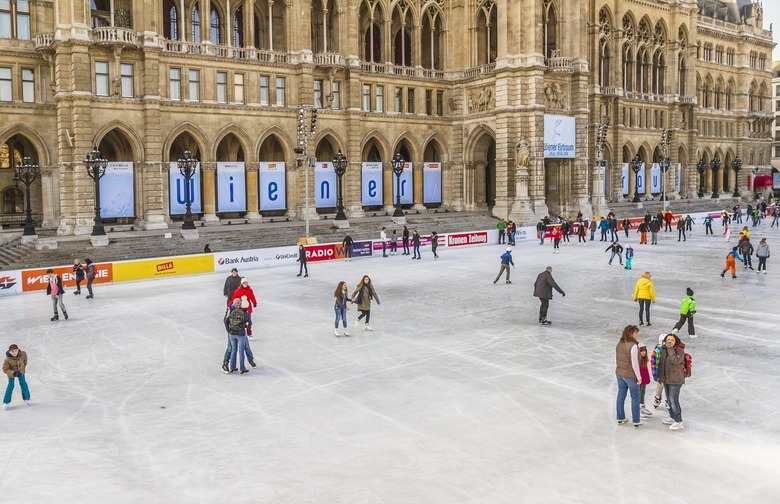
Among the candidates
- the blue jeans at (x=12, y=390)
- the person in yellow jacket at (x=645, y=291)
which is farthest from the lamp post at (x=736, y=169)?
the blue jeans at (x=12, y=390)

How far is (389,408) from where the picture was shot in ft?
40.4

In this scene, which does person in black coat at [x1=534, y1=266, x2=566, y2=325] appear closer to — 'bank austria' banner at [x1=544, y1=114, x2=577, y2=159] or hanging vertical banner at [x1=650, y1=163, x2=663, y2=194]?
'bank austria' banner at [x1=544, y1=114, x2=577, y2=159]

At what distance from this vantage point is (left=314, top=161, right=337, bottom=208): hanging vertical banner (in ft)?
158

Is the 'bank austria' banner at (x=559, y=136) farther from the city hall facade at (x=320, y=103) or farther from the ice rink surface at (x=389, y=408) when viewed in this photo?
the ice rink surface at (x=389, y=408)

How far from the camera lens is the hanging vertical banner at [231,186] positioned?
4409 cm

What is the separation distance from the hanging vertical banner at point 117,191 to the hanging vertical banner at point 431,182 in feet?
73.0

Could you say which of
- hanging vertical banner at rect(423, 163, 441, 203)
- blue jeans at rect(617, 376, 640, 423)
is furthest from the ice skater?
hanging vertical banner at rect(423, 163, 441, 203)

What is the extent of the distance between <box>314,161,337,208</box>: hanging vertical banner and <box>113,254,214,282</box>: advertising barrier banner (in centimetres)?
1691

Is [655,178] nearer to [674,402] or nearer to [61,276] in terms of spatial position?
[61,276]

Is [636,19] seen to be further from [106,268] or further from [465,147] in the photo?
[106,268]

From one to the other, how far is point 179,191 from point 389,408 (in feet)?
110

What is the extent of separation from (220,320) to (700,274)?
18984 mm

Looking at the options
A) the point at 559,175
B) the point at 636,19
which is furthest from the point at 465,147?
the point at 636,19

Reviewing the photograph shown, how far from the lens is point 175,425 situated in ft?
38.2
